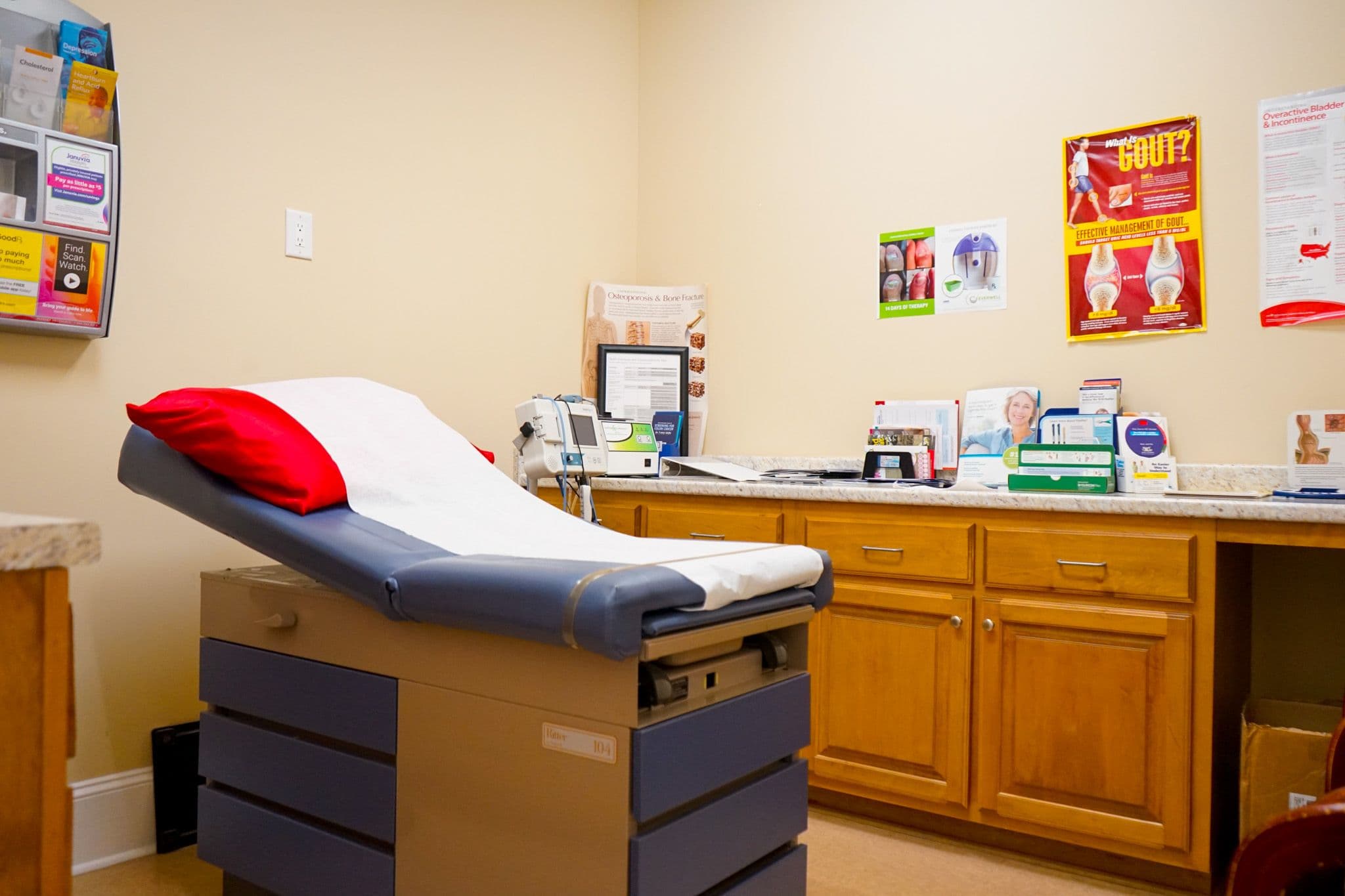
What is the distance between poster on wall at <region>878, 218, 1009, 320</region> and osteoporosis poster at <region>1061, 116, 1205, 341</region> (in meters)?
0.20

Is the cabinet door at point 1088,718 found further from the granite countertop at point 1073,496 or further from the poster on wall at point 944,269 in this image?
the poster on wall at point 944,269

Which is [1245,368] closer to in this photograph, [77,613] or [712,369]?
[712,369]

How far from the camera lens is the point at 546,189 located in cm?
317

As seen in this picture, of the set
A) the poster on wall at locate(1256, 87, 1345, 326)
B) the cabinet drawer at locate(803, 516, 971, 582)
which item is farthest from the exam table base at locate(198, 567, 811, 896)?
the poster on wall at locate(1256, 87, 1345, 326)

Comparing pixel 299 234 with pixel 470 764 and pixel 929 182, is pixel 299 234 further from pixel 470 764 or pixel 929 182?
pixel 929 182

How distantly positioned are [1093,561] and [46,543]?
75.9 inches

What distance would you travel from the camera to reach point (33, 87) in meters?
1.85

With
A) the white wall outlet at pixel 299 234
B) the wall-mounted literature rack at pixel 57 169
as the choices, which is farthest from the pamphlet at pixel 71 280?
the white wall outlet at pixel 299 234

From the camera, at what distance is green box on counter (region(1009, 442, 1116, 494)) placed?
212 cm

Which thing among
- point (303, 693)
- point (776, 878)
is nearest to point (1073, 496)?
point (776, 878)

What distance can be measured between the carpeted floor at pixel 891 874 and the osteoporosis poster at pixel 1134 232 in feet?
4.60

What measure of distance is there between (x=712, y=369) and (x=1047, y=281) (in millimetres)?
1195

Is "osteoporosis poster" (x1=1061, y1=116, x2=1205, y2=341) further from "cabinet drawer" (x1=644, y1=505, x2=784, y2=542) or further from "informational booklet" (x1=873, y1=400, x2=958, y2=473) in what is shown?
"cabinet drawer" (x1=644, y1=505, x2=784, y2=542)

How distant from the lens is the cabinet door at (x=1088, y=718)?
1894 millimetres
